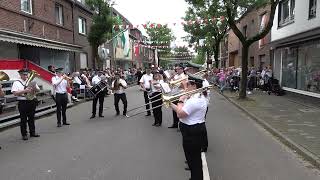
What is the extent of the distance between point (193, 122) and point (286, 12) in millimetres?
18761

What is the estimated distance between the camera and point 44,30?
2158cm

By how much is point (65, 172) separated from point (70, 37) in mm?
21348

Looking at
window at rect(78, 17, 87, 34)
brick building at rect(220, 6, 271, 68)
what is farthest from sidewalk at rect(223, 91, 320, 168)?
window at rect(78, 17, 87, 34)

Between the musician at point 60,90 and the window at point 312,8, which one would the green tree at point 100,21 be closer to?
the window at point 312,8

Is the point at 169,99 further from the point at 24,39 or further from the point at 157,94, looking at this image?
the point at 24,39

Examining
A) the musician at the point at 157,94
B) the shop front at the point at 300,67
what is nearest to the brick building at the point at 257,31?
the shop front at the point at 300,67

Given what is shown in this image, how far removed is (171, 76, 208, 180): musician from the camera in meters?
5.02

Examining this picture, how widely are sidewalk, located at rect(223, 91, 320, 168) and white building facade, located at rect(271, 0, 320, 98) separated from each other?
130cm

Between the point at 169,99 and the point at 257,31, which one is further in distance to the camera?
the point at 257,31

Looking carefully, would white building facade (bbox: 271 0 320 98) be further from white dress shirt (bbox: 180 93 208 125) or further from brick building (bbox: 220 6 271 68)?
white dress shirt (bbox: 180 93 208 125)

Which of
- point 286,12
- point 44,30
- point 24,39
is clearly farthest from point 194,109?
point 286,12

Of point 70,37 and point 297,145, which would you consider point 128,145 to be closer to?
point 297,145

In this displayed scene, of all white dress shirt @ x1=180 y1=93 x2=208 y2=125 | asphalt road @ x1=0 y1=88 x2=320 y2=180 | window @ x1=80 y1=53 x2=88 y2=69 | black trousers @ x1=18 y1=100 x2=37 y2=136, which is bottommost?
asphalt road @ x1=0 y1=88 x2=320 y2=180

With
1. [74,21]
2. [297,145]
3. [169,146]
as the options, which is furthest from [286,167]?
[74,21]
